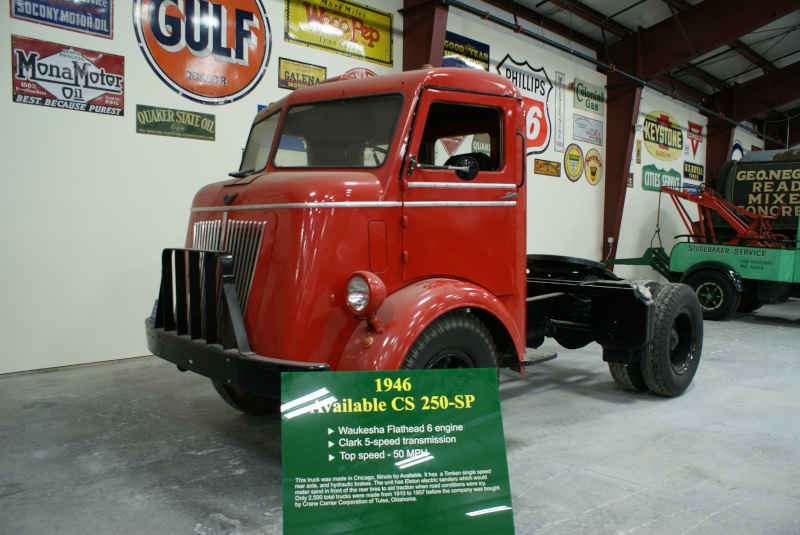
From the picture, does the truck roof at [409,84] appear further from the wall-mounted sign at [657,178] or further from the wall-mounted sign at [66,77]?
the wall-mounted sign at [657,178]

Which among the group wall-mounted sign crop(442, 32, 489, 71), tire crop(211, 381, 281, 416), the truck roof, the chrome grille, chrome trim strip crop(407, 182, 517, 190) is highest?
wall-mounted sign crop(442, 32, 489, 71)

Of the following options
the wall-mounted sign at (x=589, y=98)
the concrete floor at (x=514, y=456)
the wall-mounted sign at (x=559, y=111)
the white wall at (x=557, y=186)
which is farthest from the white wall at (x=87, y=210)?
the wall-mounted sign at (x=589, y=98)

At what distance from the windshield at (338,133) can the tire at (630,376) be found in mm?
2512

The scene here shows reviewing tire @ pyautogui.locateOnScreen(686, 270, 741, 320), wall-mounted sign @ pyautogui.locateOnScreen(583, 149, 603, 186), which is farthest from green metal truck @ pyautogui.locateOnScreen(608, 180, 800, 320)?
wall-mounted sign @ pyautogui.locateOnScreen(583, 149, 603, 186)

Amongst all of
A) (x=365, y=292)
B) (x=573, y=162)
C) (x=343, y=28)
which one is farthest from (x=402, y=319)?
(x=573, y=162)

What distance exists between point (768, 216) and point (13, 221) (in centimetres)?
1015

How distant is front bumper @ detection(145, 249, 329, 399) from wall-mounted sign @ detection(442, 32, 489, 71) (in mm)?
5614

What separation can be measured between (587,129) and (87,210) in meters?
8.36

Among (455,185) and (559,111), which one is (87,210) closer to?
(455,185)

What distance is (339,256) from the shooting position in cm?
292

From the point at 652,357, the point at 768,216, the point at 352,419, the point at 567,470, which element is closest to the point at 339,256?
the point at 352,419

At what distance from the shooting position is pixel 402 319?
2826 mm

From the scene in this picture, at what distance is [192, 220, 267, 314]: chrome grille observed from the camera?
9.94ft

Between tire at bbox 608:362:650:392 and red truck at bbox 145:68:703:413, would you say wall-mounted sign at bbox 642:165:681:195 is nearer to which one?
tire at bbox 608:362:650:392
